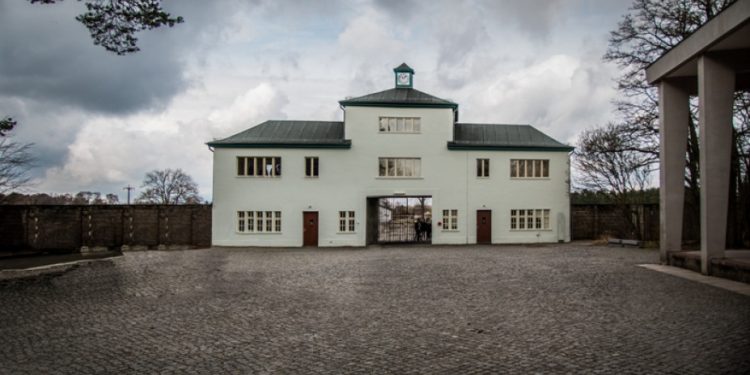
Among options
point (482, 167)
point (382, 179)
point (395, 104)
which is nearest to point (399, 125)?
point (395, 104)

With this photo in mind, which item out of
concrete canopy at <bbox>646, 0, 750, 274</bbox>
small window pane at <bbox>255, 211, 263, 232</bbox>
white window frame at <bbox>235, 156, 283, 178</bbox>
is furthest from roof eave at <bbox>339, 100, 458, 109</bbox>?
concrete canopy at <bbox>646, 0, 750, 274</bbox>

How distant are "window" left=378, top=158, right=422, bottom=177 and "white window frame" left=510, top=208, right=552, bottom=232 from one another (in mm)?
6419

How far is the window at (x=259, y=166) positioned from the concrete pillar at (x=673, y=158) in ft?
65.0

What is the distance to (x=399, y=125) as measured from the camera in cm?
2972

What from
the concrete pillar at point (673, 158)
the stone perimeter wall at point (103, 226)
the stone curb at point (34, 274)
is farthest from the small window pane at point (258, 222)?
the concrete pillar at point (673, 158)

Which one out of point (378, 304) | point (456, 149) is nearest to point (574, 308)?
point (378, 304)

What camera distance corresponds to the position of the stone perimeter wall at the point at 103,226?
36.9 m

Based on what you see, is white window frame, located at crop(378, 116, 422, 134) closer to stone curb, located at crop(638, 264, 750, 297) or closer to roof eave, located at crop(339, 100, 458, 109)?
roof eave, located at crop(339, 100, 458, 109)

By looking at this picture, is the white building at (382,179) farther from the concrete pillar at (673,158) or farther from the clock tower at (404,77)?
the concrete pillar at (673,158)

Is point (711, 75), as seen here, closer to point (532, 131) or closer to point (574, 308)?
point (574, 308)

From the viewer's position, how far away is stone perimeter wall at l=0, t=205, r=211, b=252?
36875 mm

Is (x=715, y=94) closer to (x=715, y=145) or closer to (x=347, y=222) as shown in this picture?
(x=715, y=145)

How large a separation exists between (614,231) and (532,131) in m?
8.71

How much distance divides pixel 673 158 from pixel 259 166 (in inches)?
832
